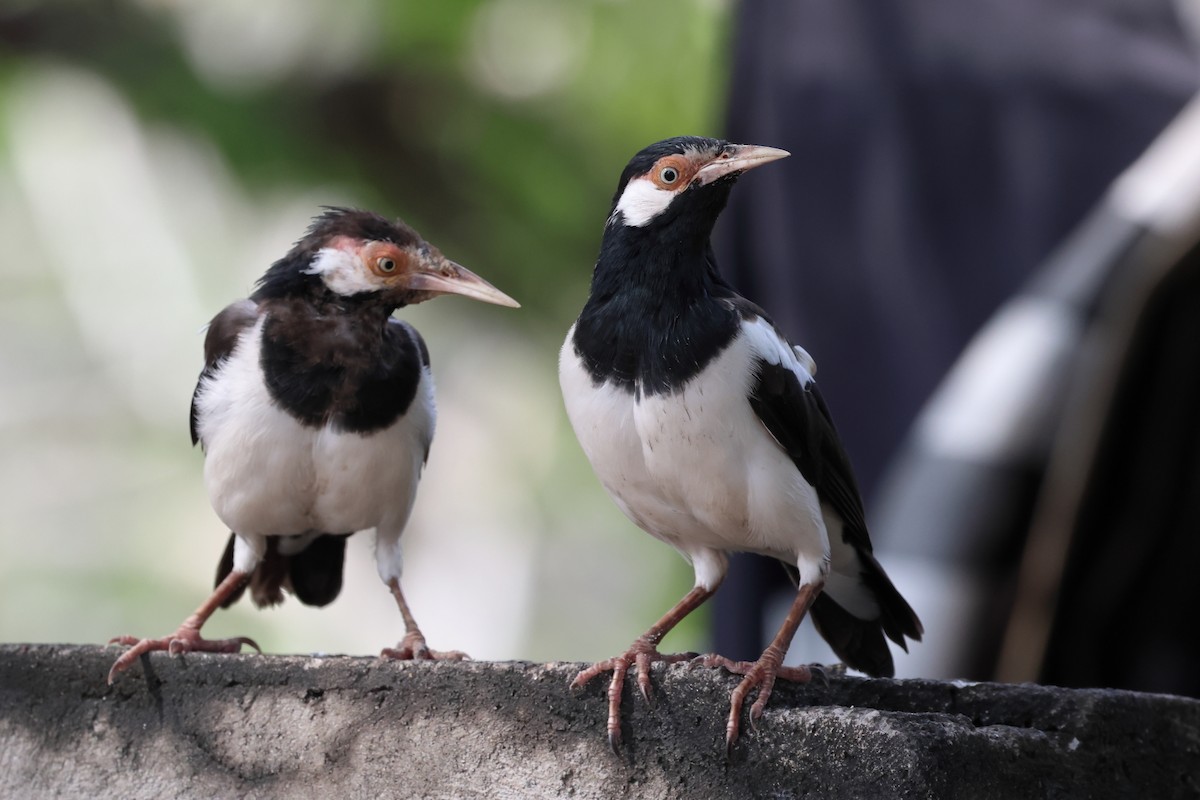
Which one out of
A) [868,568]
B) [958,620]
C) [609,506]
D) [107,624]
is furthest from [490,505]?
[868,568]

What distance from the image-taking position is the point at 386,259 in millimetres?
2682

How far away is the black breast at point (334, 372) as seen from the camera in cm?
271

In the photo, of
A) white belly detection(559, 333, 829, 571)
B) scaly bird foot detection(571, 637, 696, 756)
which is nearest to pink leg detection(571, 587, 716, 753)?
scaly bird foot detection(571, 637, 696, 756)

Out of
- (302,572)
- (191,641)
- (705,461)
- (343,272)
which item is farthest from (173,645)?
(705,461)

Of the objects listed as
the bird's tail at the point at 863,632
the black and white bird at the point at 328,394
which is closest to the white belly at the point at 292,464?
the black and white bird at the point at 328,394

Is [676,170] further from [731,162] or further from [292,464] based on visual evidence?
[292,464]

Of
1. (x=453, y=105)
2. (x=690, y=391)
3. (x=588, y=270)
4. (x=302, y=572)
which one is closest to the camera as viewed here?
(x=690, y=391)

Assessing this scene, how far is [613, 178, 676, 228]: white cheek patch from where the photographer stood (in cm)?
254

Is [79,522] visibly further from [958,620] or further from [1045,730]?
[1045,730]

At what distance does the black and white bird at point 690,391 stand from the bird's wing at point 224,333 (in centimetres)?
74

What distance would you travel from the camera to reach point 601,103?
985 centimetres

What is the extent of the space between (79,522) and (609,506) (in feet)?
11.9

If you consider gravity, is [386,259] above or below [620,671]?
above

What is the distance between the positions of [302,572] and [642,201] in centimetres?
133
